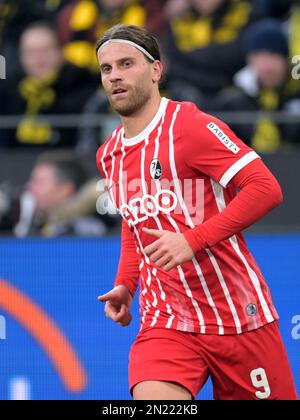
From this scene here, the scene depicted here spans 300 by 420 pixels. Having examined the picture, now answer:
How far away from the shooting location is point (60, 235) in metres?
7.13

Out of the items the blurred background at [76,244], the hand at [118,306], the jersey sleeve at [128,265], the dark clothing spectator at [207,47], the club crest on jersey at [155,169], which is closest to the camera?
the club crest on jersey at [155,169]

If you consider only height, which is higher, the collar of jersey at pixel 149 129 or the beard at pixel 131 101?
the beard at pixel 131 101

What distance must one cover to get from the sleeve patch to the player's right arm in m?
0.71

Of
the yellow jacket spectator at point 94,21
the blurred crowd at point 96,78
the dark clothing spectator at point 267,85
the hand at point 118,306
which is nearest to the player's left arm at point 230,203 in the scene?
the hand at point 118,306

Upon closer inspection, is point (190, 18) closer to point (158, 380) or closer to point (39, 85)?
point (39, 85)

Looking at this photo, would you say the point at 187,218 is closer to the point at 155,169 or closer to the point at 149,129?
the point at 155,169

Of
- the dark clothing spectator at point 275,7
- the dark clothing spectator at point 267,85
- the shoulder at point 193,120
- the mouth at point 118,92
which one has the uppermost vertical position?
the dark clothing spectator at point 275,7

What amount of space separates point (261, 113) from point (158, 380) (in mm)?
3474

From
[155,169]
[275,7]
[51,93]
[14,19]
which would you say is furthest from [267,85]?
[155,169]

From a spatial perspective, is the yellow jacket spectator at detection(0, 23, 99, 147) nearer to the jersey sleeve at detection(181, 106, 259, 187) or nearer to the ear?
the ear

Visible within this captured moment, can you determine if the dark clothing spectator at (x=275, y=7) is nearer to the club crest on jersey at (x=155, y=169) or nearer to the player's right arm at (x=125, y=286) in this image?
A: the player's right arm at (x=125, y=286)

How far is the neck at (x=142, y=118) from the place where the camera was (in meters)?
4.52

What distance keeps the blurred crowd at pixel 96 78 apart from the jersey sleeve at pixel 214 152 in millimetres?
2811

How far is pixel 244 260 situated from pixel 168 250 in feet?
1.80
